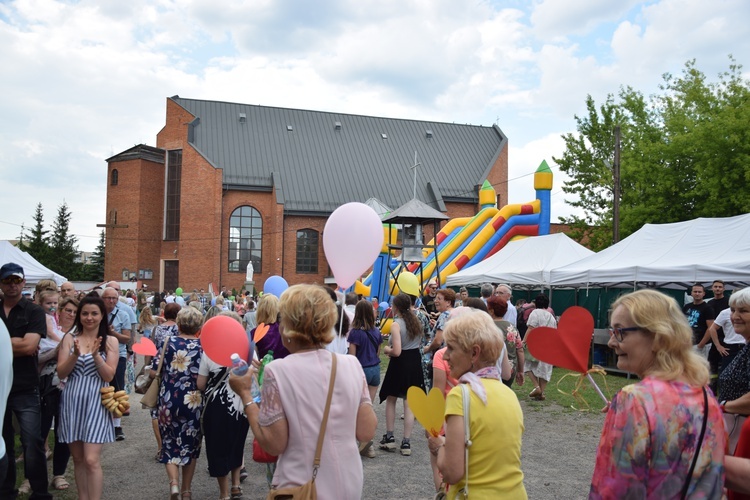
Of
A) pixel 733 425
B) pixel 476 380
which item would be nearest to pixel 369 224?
pixel 476 380

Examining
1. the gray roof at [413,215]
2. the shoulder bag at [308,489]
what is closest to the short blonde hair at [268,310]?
the shoulder bag at [308,489]

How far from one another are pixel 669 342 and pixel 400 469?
493 cm

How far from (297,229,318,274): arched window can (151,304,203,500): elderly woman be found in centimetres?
3783

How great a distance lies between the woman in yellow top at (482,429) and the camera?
272cm

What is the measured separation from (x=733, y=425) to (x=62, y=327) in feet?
19.3

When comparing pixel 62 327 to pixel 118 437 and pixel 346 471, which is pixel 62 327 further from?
pixel 346 471

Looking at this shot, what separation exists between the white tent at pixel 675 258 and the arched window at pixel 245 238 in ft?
98.2

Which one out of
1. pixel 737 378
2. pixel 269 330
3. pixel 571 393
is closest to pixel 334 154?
pixel 571 393

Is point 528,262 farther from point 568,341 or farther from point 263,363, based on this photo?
point 568,341

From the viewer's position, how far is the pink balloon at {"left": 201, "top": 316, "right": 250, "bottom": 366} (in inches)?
123

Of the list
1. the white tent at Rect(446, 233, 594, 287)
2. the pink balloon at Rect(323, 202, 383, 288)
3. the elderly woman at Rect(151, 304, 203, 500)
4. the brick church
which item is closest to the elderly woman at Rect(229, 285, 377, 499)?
the pink balloon at Rect(323, 202, 383, 288)

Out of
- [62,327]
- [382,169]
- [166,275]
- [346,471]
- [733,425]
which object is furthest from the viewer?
[382,169]

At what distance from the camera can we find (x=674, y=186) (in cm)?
2506

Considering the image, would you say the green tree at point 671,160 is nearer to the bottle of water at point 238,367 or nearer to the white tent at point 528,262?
the white tent at point 528,262
